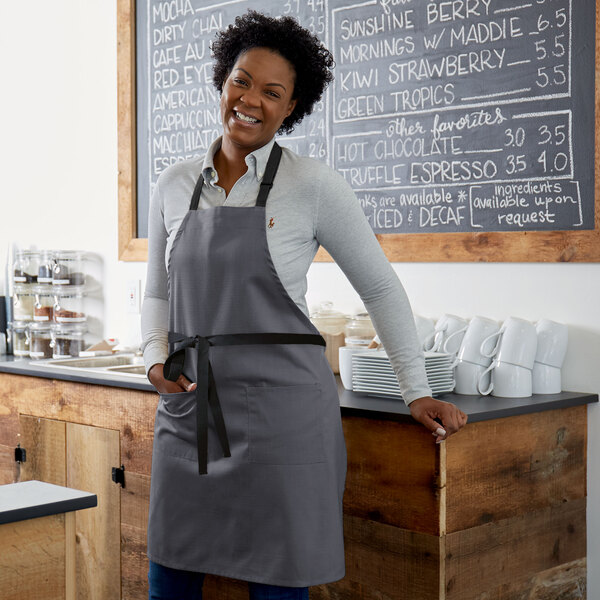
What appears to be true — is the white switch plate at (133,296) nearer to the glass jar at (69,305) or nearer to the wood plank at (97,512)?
the glass jar at (69,305)

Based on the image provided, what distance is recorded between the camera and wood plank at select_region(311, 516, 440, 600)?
6.27 ft

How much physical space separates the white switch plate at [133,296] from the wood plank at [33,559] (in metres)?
A: 2.13

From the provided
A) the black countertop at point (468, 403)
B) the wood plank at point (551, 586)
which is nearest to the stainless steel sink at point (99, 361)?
the black countertop at point (468, 403)

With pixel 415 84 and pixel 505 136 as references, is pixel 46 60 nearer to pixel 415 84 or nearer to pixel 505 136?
pixel 415 84

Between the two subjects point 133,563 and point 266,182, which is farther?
point 133,563

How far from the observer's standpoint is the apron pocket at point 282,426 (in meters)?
1.78

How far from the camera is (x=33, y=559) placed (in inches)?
49.9

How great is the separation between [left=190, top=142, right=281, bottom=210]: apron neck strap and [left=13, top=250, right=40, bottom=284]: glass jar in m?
1.83

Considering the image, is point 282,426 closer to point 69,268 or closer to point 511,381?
point 511,381

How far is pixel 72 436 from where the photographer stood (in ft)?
8.98

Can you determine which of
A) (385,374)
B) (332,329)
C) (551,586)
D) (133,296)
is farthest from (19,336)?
(551,586)

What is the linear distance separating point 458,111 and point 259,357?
43.4 inches

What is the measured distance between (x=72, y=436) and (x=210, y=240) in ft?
3.88

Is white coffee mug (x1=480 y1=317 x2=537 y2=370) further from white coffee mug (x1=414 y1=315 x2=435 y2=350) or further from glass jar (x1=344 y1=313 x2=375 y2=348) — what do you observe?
glass jar (x1=344 y1=313 x2=375 y2=348)
